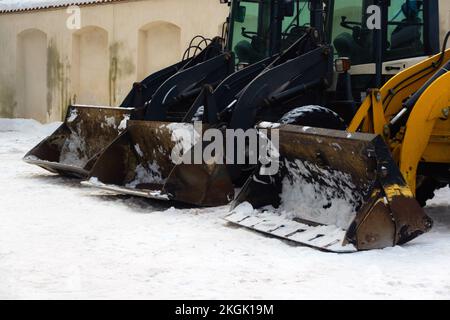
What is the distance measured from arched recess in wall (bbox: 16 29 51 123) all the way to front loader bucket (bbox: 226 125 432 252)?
539 inches

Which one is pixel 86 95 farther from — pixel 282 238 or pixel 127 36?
pixel 282 238

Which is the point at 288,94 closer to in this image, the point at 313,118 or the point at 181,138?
the point at 313,118

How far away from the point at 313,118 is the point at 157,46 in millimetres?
9959

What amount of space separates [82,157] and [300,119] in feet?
11.0

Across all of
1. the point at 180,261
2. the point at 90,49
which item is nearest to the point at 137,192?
the point at 180,261

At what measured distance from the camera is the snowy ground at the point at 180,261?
4.09 m

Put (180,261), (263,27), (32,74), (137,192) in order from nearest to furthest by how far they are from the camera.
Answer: (180,261) → (137,192) → (263,27) → (32,74)

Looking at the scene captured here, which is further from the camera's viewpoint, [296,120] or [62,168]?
[62,168]

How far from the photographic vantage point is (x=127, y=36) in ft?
54.1

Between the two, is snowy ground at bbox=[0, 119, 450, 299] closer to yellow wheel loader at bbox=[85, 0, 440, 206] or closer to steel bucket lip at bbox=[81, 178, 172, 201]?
steel bucket lip at bbox=[81, 178, 172, 201]

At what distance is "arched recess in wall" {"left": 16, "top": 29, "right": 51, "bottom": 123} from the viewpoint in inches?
749

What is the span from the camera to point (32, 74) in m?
19.3

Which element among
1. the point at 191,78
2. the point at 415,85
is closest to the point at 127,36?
the point at 191,78
